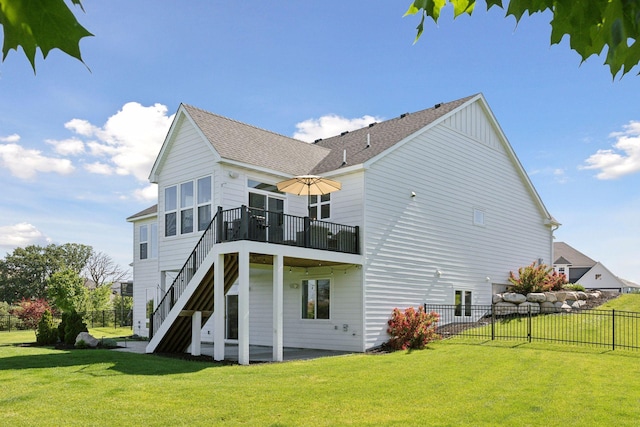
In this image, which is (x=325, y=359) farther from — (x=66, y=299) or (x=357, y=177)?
(x=66, y=299)

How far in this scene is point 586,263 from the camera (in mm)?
56531

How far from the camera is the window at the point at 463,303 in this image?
22138mm

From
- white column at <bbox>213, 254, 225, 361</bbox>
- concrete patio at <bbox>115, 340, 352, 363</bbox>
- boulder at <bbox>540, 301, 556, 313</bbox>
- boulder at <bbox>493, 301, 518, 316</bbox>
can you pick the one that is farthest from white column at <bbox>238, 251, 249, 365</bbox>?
boulder at <bbox>540, 301, 556, 313</bbox>

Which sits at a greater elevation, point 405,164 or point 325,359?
point 405,164

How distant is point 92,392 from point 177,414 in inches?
101

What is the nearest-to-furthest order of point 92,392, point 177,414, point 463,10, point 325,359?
point 463,10
point 177,414
point 92,392
point 325,359

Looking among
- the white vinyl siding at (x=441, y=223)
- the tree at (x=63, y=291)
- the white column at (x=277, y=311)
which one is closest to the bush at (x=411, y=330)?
the white vinyl siding at (x=441, y=223)

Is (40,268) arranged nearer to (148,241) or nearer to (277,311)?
(148,241)

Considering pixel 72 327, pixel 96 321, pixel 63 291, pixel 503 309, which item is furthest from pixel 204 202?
pixel 96 321

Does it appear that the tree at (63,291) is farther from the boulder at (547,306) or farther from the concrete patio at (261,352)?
the boulder at (547,306)

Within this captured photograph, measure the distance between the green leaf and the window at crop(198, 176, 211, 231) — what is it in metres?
16.3

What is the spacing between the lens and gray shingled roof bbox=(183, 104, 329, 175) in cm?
1844

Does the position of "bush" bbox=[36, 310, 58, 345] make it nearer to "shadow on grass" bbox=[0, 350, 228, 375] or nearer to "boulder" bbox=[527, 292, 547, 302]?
"shadow on grass" bbox=[0, 350, 228, 375]

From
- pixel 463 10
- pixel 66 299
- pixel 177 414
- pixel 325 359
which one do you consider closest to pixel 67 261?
pixel 66 299
